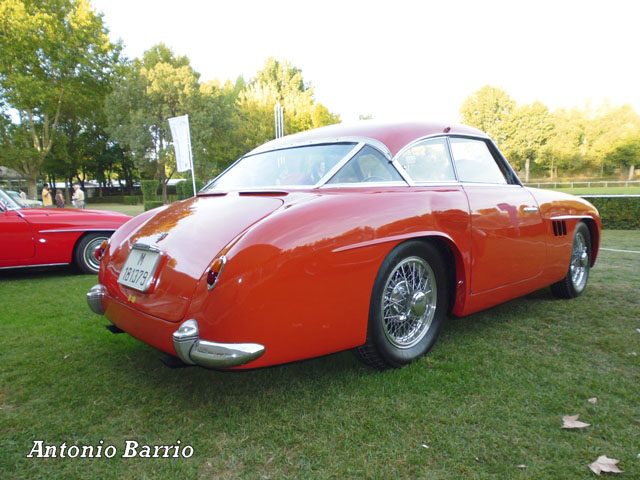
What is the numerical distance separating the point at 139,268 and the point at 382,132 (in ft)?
5.85

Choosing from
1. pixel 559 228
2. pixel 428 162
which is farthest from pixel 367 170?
pixel 559 228

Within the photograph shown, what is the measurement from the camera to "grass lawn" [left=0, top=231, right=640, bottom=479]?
1689mm

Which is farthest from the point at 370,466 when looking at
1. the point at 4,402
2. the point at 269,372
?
the point at 4,402

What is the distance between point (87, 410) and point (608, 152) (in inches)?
2618

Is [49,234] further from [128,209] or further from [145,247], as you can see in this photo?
[128,209]

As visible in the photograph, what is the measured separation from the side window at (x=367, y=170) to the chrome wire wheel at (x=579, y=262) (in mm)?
2547

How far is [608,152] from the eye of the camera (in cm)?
5431

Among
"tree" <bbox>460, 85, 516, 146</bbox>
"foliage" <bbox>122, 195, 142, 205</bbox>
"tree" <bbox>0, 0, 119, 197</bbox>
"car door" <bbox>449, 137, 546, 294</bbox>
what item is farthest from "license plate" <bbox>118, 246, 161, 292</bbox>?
"tree" <bbox>460, 85, 516, 146</bbox>

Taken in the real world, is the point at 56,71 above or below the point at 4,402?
above

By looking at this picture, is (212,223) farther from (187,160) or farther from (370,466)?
(187,160)

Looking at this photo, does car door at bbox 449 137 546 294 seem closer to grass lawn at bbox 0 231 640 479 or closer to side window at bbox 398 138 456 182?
side window at bbox 398 138 456 182

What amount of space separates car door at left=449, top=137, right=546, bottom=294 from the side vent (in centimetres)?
24

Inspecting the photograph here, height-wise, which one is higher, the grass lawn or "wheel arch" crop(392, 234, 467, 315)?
"wheel arch" crop(392, 234, 467, 315)

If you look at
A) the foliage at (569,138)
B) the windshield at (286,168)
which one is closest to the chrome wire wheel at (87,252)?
the windshield at (286,168)
